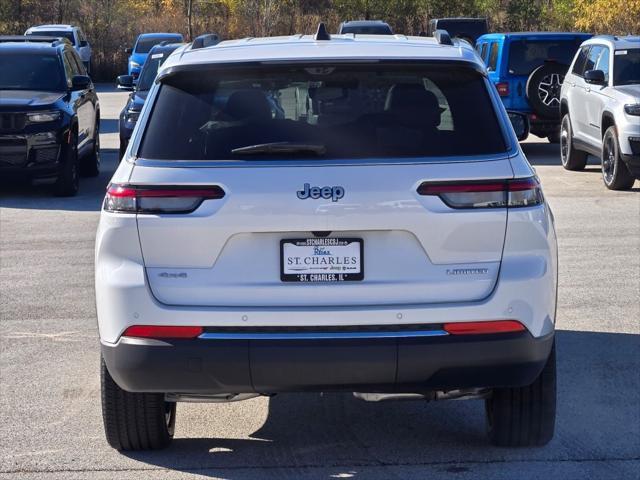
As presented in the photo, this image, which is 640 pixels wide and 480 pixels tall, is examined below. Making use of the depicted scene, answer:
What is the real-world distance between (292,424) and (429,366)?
1.47 metres

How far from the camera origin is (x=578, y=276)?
33.3ft

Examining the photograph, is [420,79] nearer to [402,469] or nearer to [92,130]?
[402,469]

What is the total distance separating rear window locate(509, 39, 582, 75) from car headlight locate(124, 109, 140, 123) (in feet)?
19.9

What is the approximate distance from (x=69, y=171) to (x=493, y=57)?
797cm

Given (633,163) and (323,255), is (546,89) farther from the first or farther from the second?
(323,255)

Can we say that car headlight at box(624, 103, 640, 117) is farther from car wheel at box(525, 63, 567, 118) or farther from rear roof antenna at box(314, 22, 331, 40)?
rear roof antenna at box(314, 22, 331, 40)

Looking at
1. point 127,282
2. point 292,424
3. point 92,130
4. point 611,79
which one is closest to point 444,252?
point 127,282

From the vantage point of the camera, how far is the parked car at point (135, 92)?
56.0 ft

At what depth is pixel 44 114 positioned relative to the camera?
48.9ft

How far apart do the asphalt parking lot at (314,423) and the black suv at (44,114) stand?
17.8ft

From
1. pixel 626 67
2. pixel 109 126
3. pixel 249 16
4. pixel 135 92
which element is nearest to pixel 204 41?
pixel 626 67

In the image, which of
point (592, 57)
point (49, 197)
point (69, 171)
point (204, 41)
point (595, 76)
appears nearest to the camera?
point (204, 41)

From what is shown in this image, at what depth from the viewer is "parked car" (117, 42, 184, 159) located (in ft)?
56.0

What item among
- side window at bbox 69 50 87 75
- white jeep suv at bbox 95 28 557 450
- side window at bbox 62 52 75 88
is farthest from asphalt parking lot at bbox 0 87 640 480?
side window at bbox 69 50 87 75
